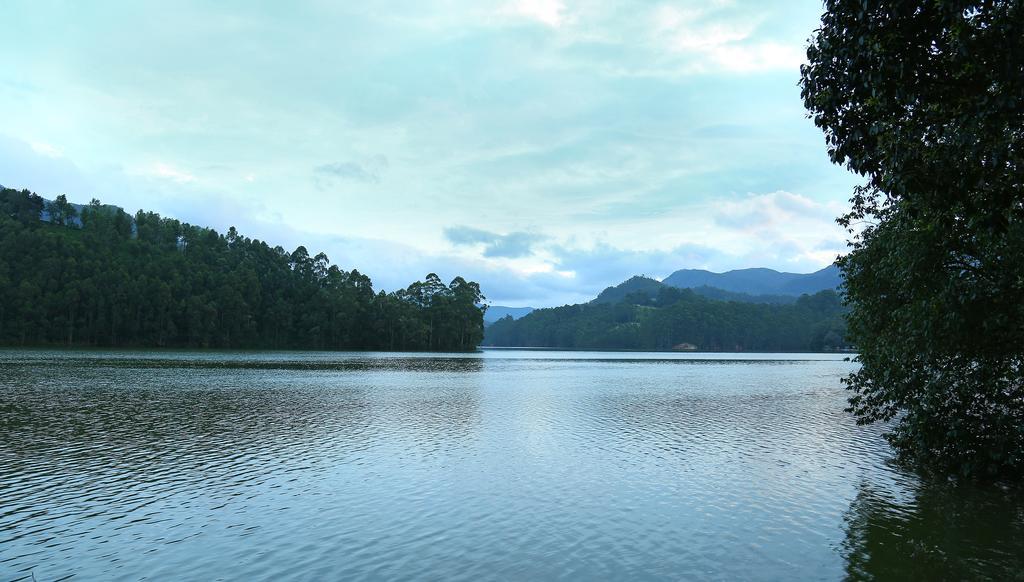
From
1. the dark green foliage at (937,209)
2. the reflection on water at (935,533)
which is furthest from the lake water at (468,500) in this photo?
the dark green foliage at (937,209)

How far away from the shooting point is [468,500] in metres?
23.4

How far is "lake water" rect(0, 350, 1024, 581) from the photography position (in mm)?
16750

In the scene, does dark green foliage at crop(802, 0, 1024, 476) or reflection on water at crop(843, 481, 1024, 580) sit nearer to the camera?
dark green foliage at crop(802, 0, 1024, 476)

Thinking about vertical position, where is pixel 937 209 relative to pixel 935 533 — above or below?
above

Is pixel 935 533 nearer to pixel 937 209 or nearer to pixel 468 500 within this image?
pixel 937 209

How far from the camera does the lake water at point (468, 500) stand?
659 inches

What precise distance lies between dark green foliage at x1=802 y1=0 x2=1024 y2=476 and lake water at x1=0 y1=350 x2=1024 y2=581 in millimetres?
3198

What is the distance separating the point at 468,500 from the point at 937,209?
60.7 ft

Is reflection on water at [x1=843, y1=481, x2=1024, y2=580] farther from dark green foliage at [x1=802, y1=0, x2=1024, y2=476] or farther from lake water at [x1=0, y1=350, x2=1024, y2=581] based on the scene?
dark green foliage at [x1=802, y1=0, x2=1024, y2=476]

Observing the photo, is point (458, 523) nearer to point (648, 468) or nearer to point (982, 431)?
point (648, 468)

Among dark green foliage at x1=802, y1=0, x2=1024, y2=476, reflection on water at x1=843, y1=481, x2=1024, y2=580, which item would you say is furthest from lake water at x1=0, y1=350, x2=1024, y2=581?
dark green foliage at x1=802, y1=0, x2=1024, y2=476

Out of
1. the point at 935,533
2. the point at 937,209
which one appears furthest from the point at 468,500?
the point at 937,209

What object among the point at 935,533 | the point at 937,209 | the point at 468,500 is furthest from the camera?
the point at 468,500

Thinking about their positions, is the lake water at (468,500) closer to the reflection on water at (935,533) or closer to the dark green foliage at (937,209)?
the reflection on water at (935,533)
